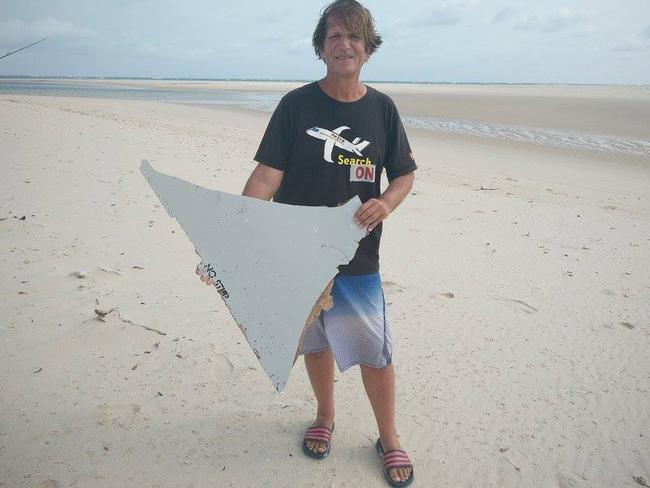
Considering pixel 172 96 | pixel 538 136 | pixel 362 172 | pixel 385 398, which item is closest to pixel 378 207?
pixel 362 172

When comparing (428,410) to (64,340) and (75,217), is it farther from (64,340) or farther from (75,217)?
(75,217)

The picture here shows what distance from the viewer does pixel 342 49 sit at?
1.68m

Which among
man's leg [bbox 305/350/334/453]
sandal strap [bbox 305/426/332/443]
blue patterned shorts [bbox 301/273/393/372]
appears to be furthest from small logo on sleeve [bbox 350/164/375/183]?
sandal strap [bbox 305/426/332/443]

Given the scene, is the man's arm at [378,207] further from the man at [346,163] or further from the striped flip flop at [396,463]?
the striped flip flop at [396,463]

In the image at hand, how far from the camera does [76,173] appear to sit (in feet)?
19.8

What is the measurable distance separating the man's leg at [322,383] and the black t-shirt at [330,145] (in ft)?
1.61

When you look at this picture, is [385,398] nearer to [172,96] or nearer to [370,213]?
[370,213]

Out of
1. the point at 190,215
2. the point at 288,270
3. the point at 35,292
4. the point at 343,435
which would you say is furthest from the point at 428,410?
the point at 35,292

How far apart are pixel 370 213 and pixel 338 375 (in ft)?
4.57

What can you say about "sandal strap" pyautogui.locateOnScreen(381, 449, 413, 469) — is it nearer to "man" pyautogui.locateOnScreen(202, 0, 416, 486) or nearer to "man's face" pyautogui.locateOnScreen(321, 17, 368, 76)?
"man" pyautogui.locateOnScreen(202, 0, 416, 486)

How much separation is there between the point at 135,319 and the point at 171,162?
4.87 metres

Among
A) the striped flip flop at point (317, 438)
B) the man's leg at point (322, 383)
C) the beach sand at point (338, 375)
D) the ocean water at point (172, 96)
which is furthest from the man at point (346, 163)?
the ocean water at point (172, 96)

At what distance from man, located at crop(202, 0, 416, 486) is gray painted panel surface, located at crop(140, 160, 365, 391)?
134 millimetres

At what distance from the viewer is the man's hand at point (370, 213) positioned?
1.60m
